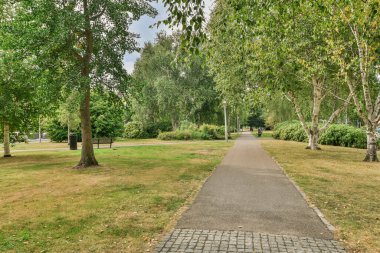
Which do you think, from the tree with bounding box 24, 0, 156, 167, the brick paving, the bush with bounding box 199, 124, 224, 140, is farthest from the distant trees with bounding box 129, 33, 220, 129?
the brick paving

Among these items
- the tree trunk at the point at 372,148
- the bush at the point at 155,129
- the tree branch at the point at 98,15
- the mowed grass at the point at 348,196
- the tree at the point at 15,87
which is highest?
the tree branch at the point at 98,15

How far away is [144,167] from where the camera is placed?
1422 centimetres

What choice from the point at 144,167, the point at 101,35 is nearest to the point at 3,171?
the point at 144,167

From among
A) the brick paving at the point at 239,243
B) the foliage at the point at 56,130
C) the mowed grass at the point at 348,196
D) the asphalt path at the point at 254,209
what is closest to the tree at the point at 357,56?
the mowed grass at the point at 348,196

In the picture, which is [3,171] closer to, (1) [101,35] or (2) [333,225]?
(1) [101,35]

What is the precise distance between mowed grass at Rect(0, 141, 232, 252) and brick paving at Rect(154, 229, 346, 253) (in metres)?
0.45

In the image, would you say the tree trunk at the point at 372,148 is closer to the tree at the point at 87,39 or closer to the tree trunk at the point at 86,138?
the tree at the point at 87,39

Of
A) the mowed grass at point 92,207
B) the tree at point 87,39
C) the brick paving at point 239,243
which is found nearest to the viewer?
the brick paving at point 239,243

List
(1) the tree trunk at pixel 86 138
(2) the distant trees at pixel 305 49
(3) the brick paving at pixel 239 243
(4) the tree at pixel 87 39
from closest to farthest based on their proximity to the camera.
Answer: (3) the brick paving at pixel 239 243 < (2) the distant trees at pixel 305 49 < (4) the tree at pixel 87 39 < (1) the tree trunk at pixel 86 138

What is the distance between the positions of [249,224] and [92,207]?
3.75 m

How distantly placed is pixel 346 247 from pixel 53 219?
5581 mm

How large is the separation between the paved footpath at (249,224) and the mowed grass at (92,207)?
0.45m

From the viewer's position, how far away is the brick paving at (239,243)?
4859 millimetres

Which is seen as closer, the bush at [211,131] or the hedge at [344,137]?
the hedge at [344,137]
